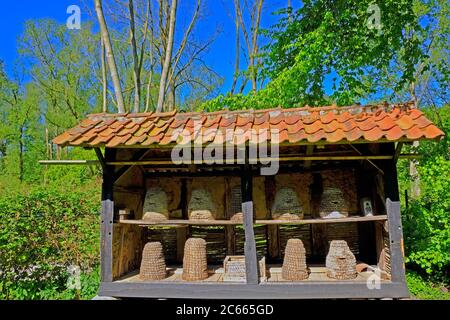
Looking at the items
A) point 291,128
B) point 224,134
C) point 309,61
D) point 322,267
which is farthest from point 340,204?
point 309,61

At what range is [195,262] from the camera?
309 cm

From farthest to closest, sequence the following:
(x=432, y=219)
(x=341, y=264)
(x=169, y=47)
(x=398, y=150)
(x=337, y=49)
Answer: (x=169, y=47) → (x=337, y=49) → (x=432, y=219) → (x=341, y=264) → (x=398, y=150)

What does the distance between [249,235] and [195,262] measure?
64 cm

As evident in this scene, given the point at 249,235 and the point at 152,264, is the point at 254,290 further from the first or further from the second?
the point at 152,264

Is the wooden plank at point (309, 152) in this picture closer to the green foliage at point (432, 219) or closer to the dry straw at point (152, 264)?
the dry straw at point (152, 264)

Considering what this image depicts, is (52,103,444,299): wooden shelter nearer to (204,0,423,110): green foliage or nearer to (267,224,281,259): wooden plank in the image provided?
(267,224,281,259): wooden plank

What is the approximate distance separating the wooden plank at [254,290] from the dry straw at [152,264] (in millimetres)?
150

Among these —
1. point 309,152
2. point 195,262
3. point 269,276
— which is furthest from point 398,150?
point 195,262

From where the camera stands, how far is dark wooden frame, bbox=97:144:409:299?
2701 mm

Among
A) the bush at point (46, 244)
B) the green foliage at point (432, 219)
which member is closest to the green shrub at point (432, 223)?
the green foliage at point (432, 219)

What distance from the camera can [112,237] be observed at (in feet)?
9.89

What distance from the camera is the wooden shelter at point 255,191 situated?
269 centimetres

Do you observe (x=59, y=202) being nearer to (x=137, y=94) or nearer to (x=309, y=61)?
(x=137, y=94)

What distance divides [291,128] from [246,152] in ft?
1.47
